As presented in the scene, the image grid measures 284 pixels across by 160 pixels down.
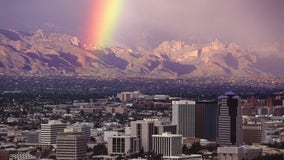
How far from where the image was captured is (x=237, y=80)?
12275 cm

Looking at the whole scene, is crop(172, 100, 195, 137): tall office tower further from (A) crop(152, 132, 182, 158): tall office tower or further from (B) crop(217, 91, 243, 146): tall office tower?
(A) crop(152, 132, 182, 158): tall office tower

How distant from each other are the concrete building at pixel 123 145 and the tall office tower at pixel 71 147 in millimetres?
1937

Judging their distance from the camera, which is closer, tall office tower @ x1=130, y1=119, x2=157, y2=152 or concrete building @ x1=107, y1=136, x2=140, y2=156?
concrete building @ x1=107, y1=136, x2=140, y2=156

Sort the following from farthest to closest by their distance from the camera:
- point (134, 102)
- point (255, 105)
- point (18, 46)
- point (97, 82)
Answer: point (18, 46)
point (97, 82)
point (134, 102)
point (255, 105)

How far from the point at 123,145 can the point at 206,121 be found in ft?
34.5

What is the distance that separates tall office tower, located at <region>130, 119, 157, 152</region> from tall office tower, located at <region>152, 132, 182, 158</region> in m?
0.84

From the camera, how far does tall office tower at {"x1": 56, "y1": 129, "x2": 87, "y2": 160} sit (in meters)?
46.3

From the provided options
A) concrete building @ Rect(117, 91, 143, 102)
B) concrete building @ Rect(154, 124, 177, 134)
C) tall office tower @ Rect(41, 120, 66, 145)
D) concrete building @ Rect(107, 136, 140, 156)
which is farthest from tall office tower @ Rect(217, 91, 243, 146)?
concrete building @ Rect(117, 91, 143, 102)

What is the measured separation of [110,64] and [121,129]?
74.3 m

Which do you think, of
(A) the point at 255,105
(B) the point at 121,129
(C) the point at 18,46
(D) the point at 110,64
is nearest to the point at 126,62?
(D) the point at 110,64

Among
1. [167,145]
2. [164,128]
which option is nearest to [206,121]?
[164,128]

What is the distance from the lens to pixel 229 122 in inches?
2239

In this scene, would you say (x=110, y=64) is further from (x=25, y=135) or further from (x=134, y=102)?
(x=25, y=135)

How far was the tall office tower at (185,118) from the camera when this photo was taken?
5938 cm
